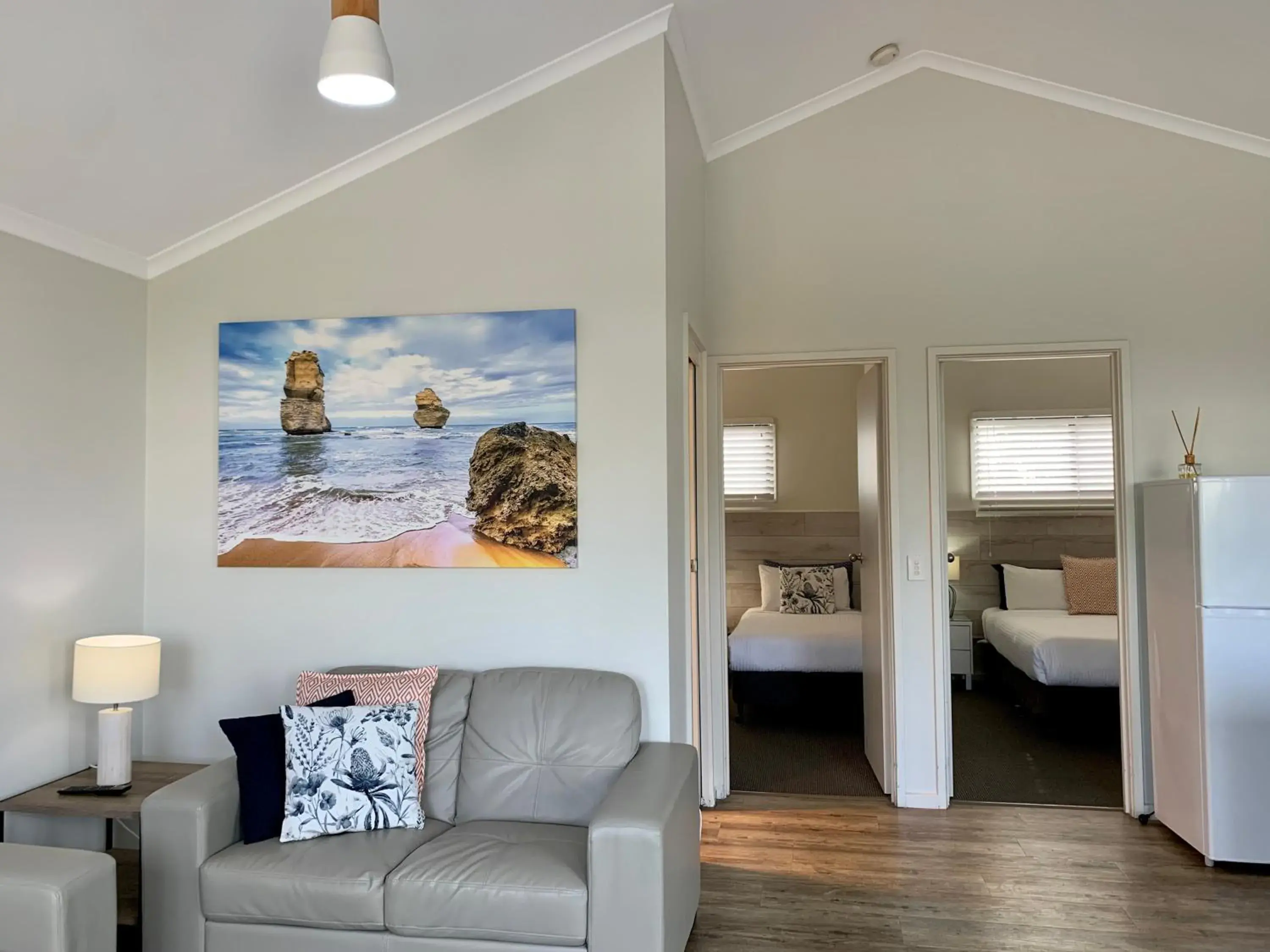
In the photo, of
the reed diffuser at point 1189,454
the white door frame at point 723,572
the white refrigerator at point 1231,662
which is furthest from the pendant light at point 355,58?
the reed diffuser at point 1189,454

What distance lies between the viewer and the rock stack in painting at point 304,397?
3502 millimetres

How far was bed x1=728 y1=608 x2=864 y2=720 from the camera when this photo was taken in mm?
5684

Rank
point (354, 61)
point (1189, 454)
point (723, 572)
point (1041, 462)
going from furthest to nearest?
point (1041, 462) < point (723, 572) < point (1189, 454) < point (354, 61)

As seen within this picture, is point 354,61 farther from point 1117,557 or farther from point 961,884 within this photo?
point 1117,557

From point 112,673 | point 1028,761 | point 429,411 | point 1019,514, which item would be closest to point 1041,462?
point 1019,514

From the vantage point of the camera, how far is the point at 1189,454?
3.94 m

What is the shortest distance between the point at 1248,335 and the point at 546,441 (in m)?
3.18

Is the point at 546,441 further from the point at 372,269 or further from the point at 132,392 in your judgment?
the point at 132,392

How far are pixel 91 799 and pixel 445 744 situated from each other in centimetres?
114

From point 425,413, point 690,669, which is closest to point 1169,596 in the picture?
point 690,669

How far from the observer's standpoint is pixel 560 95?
11.1 ft

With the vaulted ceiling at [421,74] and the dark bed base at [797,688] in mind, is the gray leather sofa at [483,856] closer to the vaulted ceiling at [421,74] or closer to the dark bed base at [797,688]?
the vaulted ceiling at [421,74]

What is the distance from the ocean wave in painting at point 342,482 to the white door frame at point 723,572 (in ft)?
4.14

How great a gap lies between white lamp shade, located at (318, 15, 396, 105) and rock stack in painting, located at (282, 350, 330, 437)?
6.44 feet
